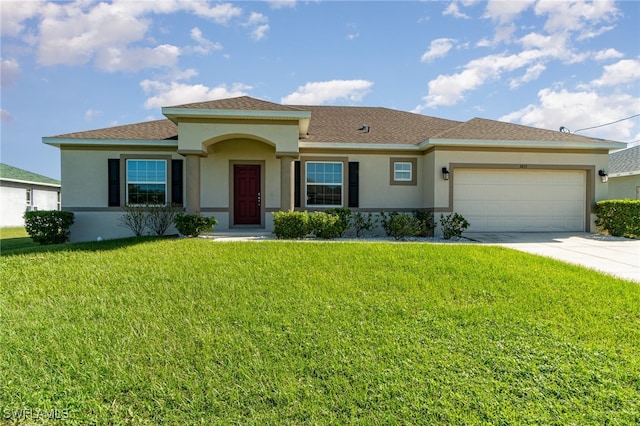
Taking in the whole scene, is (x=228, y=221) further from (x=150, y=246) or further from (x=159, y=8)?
(x=159, y=8)

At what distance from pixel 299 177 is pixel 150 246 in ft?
19.1

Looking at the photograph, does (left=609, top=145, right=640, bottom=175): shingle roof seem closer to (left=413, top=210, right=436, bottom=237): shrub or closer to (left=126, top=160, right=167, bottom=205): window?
(left=413, top=210, right=436, bottom=237): shrub

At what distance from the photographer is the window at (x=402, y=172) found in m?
12.5

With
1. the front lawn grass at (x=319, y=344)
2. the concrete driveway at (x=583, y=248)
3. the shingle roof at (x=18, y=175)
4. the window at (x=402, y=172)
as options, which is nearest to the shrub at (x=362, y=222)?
the window at (x=402, y=172)

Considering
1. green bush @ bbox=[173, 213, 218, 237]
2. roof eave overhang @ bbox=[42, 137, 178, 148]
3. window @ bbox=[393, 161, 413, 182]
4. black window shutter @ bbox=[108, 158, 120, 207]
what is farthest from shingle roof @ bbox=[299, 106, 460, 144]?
black window shutter @ bbox=[108, 158, 120, 207]

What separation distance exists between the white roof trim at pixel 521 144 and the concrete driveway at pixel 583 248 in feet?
10.3

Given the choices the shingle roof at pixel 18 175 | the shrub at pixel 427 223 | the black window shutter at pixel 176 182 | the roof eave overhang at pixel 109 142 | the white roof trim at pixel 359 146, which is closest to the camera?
the roof eave overhang at pixel 109 142

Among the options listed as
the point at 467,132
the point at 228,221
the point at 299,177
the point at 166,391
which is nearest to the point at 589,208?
the point at 467,132

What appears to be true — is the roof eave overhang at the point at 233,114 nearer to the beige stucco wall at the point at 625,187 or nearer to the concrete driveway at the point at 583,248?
the concrete driveway at the point at 583,248

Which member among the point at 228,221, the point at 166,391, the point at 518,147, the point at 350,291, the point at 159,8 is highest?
the point at 159,8

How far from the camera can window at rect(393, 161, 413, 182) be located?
12.5 metres

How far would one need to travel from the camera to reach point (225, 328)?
13.2ft

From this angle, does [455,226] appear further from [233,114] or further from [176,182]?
[176,182]

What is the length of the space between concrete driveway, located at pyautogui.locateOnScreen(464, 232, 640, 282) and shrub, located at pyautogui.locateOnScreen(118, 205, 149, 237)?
10.9 m
